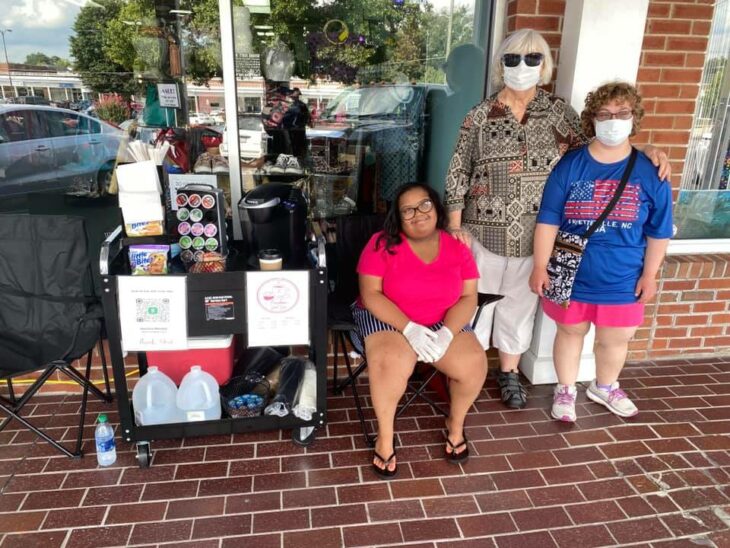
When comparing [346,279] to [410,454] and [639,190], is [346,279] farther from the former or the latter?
[639,190]

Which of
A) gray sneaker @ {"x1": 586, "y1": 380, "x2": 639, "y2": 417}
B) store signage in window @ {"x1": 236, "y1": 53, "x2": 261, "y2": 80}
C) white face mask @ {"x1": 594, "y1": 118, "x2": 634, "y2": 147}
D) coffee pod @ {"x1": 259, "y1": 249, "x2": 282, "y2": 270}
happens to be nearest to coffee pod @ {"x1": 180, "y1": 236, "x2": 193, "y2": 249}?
coffee pod @ {"x1": 259, "y1": 249, "x2": 282, "y2": 270}

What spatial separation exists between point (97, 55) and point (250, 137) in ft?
4.61

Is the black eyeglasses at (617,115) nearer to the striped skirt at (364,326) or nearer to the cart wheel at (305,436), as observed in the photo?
the striped skirt at (364,326)

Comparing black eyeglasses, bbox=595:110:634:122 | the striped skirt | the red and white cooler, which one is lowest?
the red and white cooler

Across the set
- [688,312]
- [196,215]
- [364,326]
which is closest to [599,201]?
[364,326]

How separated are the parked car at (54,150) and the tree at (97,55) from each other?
0.29 m

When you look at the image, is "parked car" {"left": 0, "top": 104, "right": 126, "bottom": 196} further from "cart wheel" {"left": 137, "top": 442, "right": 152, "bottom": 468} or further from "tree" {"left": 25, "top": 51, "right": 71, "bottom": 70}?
"cart wheel" {"left": 137, "top": 442, "right": 152, "bottom": 468}

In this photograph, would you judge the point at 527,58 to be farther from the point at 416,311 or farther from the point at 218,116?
the point at 218,116

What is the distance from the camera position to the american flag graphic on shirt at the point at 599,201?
2449 millimetres

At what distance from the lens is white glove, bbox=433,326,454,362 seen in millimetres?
2348

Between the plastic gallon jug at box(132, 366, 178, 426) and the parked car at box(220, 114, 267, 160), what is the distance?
1491 mm

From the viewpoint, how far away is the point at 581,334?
279 cm

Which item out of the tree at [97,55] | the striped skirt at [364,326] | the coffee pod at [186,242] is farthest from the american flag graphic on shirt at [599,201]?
the tree at [97,55]

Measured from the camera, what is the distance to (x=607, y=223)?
8.20 ft
